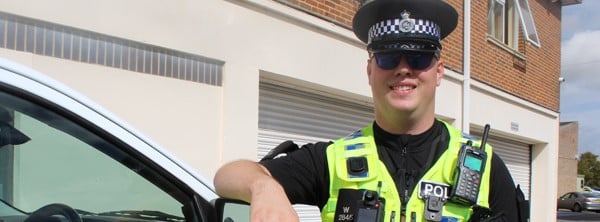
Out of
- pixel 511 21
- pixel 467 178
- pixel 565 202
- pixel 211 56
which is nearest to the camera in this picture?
pixel 467 178

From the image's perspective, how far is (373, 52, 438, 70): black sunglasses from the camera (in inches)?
65.3


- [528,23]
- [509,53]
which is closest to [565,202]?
[528,23]

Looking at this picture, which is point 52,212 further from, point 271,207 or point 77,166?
point 271,207

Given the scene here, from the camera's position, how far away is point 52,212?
1.77 meters

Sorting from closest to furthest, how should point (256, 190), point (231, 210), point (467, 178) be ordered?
point (256, 190), point (467, 178), point (231, 210)

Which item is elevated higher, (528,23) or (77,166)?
(528,23)

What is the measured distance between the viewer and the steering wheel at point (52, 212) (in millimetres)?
1766

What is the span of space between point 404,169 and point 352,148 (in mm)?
165

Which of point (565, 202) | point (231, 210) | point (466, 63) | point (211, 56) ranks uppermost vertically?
point (466, 63)

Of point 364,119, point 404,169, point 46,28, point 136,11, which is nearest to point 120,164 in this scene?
point 404,169

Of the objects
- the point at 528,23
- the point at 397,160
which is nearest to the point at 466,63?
the point at 528,23

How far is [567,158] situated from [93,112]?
44208 mm

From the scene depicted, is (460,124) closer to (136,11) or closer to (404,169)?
(136,11)

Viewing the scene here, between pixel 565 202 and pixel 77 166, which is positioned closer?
pixel 77 166
